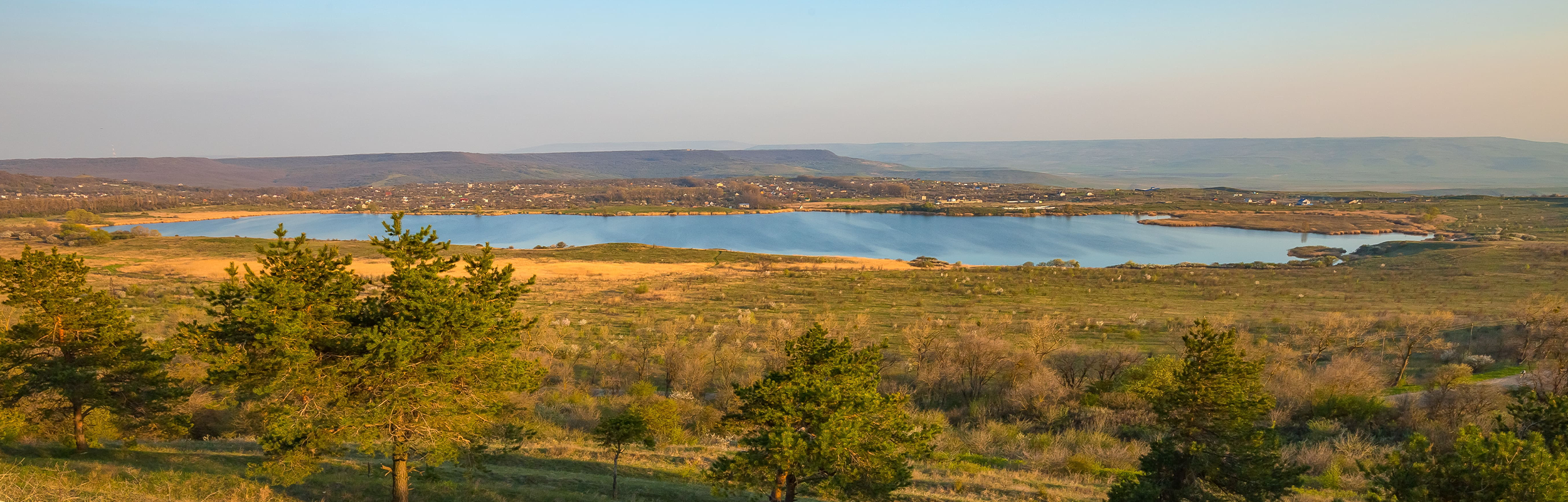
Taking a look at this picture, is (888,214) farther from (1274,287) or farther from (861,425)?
(861,425)

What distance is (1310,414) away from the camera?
56.6 feet

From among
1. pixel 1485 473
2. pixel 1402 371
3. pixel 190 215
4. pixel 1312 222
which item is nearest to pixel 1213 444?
pixel 1485 473

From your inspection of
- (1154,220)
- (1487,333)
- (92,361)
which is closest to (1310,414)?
(1487,333)

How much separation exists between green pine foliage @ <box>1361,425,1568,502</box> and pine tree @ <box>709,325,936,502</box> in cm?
459

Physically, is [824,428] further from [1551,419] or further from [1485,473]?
[1551,419]

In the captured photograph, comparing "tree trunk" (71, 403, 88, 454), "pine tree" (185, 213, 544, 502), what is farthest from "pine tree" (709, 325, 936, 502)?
"tree trunk" (71, 403, 88, 454)

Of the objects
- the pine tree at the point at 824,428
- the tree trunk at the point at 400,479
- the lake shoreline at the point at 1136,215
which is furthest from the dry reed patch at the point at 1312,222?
the tree trunk at the point at 400,479

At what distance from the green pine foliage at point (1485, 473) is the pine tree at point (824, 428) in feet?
15.1

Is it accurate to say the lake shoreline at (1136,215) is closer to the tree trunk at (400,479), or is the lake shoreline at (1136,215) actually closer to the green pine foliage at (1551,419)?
the green pine foliage at (1551,419)

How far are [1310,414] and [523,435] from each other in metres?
18.4

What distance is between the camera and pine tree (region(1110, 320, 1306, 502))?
8.11 metres

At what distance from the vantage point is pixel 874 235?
317ft

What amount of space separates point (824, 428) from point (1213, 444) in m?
4.58

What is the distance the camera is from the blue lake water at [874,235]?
7550 cm
